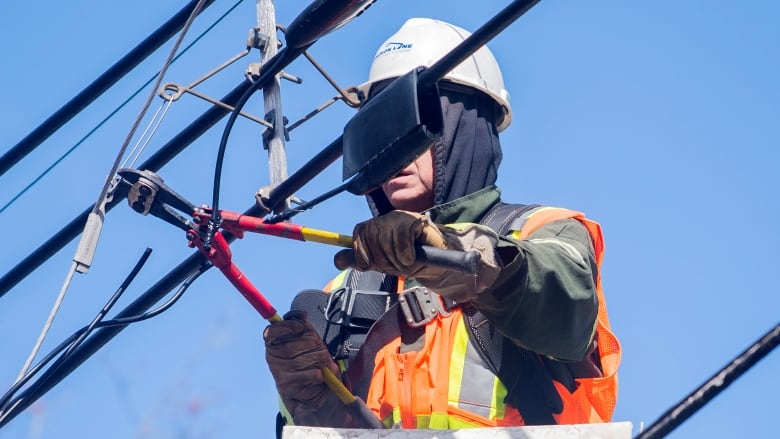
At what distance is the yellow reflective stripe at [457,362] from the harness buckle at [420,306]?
0.34 feet

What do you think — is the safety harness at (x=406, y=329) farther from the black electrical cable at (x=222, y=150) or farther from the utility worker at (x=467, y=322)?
the black electrical cable at (x=222, y=150)

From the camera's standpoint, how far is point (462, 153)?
5863 millimetres

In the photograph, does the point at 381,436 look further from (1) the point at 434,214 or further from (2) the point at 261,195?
(2) the point at 261,195

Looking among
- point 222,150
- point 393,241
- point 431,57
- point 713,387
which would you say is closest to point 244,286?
point 222,150

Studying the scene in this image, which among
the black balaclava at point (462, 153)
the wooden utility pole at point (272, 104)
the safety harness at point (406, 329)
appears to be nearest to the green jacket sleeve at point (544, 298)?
the safety harness at point (406, 329)

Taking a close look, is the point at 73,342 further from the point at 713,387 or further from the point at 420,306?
Answer: the point at 713,387

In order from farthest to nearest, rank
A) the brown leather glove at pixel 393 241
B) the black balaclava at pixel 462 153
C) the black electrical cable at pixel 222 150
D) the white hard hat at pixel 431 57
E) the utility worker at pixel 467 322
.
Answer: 1. the white hard hat at pixel 431 57
2. the black balaclava at pixel 462 153
3. the black electrical cable at pixel 222 150
4. the utility worker at pixel 467 322
5. the brown leather glove at pixel 393 241

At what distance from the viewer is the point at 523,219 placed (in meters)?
5.46

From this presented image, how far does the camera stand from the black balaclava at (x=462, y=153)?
5.79 meters

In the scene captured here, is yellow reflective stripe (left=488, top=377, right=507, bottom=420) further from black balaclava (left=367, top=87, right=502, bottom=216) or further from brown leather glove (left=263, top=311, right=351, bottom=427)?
black balaclava (left=367, top=87, right=502, bottom=216)

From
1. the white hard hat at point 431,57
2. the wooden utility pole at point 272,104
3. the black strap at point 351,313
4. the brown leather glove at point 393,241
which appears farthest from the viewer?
the wooden utility pole at point 272,104

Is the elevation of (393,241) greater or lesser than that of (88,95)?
lesser

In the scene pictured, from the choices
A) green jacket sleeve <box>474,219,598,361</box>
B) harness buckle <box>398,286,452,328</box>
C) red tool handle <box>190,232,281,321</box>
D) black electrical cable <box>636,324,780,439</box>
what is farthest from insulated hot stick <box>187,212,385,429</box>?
black electrical cable <box>636,324,780,439</box>

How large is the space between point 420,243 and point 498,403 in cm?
89
